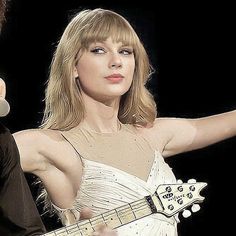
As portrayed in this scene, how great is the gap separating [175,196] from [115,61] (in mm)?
390

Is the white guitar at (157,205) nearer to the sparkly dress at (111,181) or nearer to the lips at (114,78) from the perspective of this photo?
the sparkly dress at (111,181)

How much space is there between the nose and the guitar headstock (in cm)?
35

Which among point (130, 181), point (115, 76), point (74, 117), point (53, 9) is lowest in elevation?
point (130, 181)

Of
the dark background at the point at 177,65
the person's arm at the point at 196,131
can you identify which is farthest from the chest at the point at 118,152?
the dark background at the point at 177,65

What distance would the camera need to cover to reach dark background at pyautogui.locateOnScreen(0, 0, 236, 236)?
2020 millimetres

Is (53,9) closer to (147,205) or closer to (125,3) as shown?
(125,3)

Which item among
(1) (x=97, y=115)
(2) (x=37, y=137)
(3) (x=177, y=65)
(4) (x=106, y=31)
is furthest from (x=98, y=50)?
(3) (x=177, y=65)

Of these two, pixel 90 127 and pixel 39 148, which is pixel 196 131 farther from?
pixel 39 148

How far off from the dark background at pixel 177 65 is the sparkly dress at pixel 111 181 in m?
0.42

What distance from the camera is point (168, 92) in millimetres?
2145

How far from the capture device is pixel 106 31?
65.2 inches

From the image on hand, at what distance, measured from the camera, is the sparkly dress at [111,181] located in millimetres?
1605

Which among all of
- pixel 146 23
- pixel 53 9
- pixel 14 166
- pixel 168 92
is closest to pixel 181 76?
pixel 168 92

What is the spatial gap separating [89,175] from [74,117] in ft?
0.53
